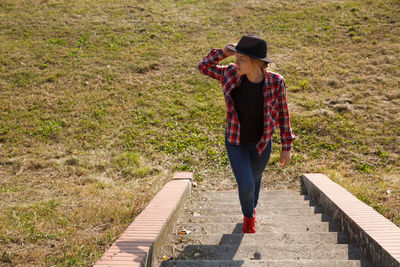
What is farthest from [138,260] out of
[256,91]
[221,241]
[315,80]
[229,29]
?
[229,29]

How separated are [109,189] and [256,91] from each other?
3.59m

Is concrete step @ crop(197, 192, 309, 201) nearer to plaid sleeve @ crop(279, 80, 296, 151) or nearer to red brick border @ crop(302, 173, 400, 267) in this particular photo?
red brick border @ crop(302, 173, 400, 267)

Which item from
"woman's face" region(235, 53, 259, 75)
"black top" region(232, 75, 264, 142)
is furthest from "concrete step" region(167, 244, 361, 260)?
"woman's face" region(235, 53, 259, 75)

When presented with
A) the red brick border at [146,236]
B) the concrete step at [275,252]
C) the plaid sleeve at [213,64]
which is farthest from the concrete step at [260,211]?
the plaid sleeve at [213,64]

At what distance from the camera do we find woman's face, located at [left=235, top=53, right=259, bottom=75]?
3.20 metres

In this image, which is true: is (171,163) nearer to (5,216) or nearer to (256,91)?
(5,216)

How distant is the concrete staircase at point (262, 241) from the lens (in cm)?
284

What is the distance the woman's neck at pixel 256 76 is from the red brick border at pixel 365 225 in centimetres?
154

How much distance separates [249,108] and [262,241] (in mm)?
1268

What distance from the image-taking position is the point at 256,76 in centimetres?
334

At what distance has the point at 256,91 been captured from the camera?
3365 millimetres

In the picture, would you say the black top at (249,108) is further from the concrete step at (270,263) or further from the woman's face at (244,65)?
the concrete step at (270,263)

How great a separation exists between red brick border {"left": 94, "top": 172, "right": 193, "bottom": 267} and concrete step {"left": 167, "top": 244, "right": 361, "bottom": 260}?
32 centimetres

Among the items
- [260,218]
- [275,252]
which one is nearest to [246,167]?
[275,252]
